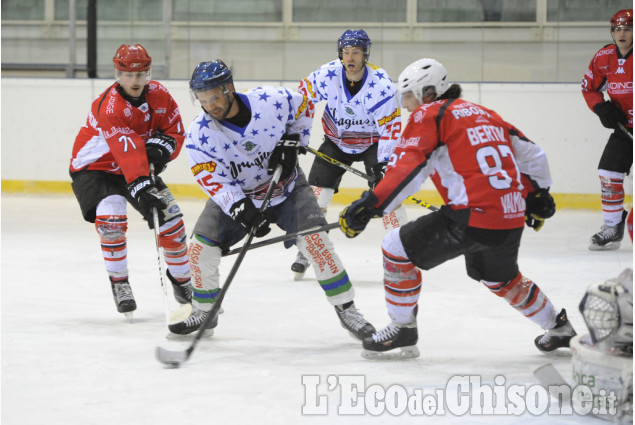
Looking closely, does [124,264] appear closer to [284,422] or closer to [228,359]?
[228,359]

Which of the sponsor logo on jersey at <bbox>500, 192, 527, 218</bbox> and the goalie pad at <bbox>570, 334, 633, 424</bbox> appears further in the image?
the sponsor logo on jersey at <bbox>500, 192, 527, 218</bbox>

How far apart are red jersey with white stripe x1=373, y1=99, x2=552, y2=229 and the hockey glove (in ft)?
0.08

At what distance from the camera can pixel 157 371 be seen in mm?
2994

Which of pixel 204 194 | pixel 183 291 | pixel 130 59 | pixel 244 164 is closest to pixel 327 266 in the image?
pixel 244 164

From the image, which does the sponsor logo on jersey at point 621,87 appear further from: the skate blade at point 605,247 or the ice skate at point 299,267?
the ice skate at point 299,267

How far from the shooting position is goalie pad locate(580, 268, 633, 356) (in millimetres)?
2291

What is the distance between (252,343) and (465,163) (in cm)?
108

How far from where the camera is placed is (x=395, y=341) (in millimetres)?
3080

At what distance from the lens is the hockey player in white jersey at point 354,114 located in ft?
15.4

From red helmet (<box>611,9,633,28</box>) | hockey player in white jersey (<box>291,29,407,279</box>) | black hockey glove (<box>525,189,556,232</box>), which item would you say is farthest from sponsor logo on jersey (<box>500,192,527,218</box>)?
red helmet (<box>611,9,633,28</box>)

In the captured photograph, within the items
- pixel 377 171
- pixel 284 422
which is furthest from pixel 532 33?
pixel 284 422

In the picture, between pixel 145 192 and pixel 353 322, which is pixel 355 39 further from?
pixel 353 322

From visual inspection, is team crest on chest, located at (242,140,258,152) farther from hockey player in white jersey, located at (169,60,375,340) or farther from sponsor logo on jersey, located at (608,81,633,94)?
sponsor logo on jersey, located at (608,81,633,94)

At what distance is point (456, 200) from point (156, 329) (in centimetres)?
140
